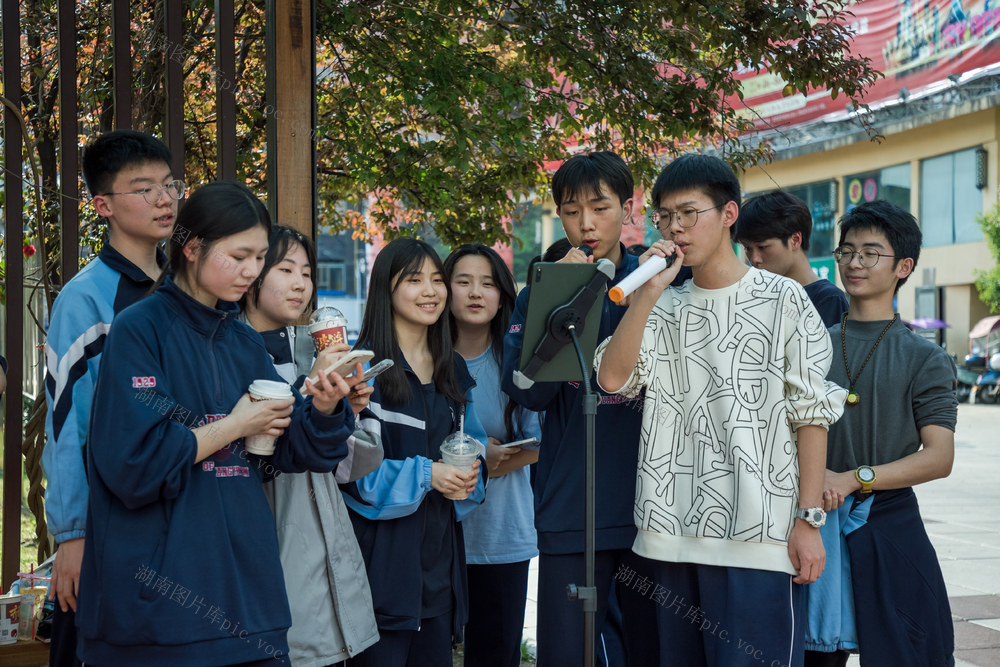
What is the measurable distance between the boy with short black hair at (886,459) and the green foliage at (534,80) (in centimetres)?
185

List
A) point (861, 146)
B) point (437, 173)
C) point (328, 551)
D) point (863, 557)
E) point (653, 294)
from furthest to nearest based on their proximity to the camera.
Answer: point (861, 146)
point (437, 173)
point (863, 557)
point (328, 551)
point (653, 294)

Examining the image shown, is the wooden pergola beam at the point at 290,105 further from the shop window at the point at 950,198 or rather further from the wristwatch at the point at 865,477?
the shop window at the point at 950,198

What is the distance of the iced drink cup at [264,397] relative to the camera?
2.15m

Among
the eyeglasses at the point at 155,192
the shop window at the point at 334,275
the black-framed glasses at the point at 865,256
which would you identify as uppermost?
the shop window at the point at 334,275

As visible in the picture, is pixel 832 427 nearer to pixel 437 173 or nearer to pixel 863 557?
pixel 863 557

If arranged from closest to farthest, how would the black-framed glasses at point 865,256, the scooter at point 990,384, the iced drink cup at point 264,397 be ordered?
the iced drink cup at point 264,397
the black-framed glasses at point 865,256
the scooter at point 990,384

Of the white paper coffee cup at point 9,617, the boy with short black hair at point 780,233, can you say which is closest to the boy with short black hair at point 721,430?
the boy with short black hair at point 780,233

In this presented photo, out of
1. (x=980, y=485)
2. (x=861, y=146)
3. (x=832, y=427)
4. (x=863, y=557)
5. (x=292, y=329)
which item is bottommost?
(x=980, y=485)

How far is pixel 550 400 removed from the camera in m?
2.82

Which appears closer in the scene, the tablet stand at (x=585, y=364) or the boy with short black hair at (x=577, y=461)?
the tablet stand at (x=585, y=364)

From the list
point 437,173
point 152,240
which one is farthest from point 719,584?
point 437,173

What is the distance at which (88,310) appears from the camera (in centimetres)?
253

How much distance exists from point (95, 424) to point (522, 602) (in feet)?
6.15

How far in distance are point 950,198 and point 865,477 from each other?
85.7 feet
